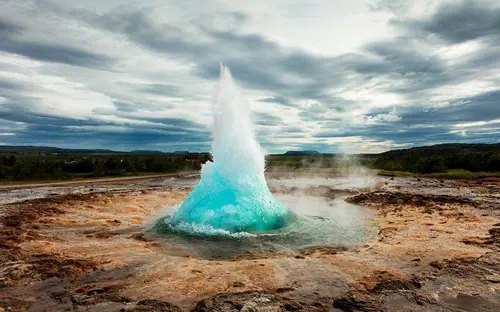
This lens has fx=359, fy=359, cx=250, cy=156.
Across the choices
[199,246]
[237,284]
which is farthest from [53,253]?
[237,284]

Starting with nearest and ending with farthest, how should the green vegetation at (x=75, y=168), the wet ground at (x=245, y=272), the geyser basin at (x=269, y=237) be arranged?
the wet ground at (x=245, y=272) < the geyser basin at (x=269, y=237) < the green vegetation at (x=75, y=168)

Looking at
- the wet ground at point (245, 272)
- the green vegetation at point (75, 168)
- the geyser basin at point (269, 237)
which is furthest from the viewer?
the green vegetation at point (75, 168)

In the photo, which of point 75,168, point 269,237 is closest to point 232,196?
point 269,237

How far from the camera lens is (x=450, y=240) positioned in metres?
8.24

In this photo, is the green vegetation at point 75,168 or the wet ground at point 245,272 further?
the green vegetation at point 75,168

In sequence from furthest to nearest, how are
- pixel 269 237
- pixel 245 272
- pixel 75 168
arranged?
1. pixel 75 168
2. pixel 269 237
3. pixel 245 272

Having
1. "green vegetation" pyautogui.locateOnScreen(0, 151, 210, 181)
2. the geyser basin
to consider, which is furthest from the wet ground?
"green vegetation" pyautogui.locateOnScreen(0, 151, 210, 181)

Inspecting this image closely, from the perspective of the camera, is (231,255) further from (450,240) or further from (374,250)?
(450,240)

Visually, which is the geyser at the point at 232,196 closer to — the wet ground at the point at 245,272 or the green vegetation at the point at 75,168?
the wet ground at the point at 245,272

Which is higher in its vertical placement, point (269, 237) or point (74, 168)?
point (74, 168)

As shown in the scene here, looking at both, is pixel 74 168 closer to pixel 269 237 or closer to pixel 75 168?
pixel 75 168

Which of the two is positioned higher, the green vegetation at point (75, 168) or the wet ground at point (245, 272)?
the green vegetation at point (75, 168)

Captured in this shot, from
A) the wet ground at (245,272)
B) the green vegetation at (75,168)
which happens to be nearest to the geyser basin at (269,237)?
the wet ground at (245,272)

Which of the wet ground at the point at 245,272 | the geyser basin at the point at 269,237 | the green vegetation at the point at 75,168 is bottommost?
the geyser basin at the point at 269,237
